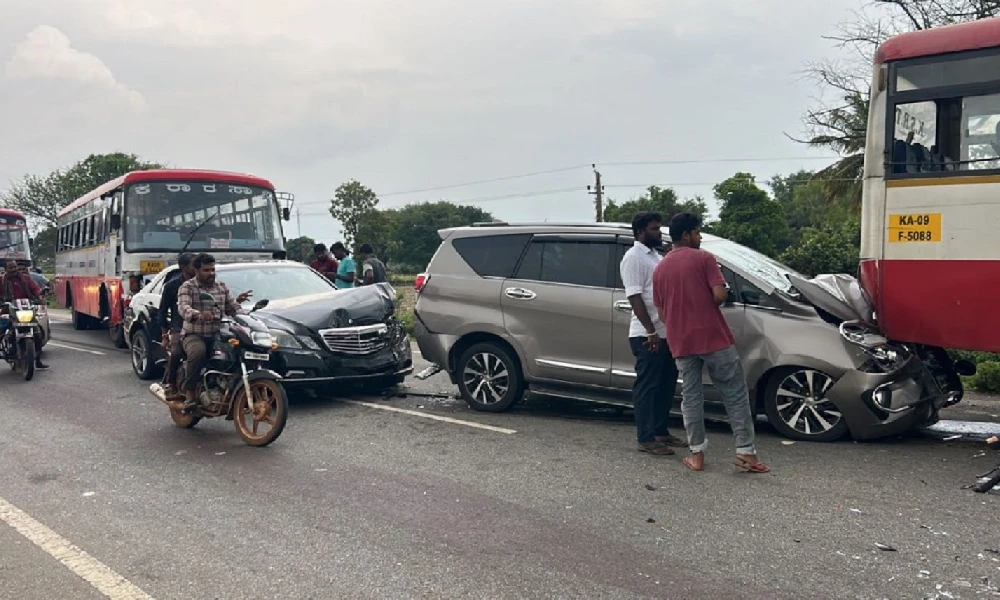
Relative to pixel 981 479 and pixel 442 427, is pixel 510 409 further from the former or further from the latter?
pixel 981 479

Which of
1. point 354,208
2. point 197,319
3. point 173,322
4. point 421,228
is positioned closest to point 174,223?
point 173,322

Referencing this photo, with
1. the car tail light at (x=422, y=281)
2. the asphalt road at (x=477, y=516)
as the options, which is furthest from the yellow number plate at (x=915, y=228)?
the car tail light at (x=422, y=281)

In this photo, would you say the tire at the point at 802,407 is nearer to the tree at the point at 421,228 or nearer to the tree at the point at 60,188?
the tree at the point at 60,188

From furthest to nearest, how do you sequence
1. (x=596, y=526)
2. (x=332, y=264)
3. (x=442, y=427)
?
(x=332, y=264)
(x=442, y=427)
(x=596, y=526)

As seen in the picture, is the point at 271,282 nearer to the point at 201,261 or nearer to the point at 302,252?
the point at 201,261

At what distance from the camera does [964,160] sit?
256 inches

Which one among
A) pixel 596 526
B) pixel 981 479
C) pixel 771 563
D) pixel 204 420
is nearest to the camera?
pixel 771 563

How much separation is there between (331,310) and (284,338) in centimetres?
61

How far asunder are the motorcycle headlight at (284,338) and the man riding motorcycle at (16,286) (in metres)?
5.47

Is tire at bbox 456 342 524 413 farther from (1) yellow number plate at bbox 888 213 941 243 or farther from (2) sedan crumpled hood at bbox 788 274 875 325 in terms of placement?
(1) yellow number plate at bbox 888 213 941 243

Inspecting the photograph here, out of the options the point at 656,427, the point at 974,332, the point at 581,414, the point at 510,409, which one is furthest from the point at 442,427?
the point at 974,332

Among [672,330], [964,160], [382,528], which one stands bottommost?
[382,528]

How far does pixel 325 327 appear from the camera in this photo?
8.66 metres

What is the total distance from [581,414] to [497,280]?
1576mm
